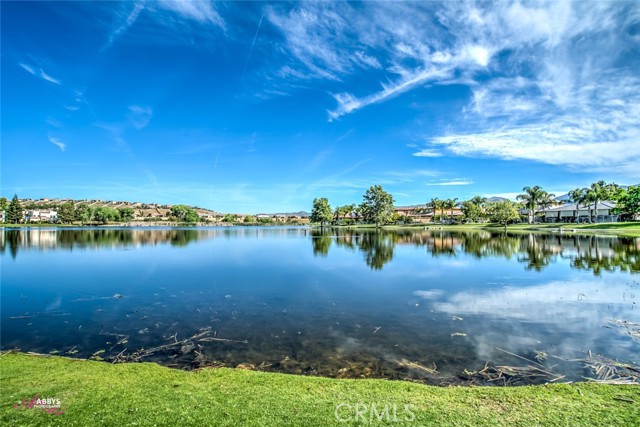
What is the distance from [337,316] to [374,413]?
307 inches

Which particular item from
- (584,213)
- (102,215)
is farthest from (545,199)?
(102,215)

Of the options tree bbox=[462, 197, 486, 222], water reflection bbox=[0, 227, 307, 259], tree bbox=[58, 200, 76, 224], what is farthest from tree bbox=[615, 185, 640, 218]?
tree bbox=[58, 200, 76, 224]

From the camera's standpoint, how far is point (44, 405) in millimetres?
6273

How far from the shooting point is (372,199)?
13638 cm

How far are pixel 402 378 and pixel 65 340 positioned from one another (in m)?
10.7

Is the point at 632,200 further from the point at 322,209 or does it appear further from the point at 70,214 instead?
the point at 70,214

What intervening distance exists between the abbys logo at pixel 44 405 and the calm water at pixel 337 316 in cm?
306

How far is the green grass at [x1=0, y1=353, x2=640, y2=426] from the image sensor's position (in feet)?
18.9

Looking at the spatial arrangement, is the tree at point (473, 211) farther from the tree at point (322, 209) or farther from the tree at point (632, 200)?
the tree at point (322, 209)

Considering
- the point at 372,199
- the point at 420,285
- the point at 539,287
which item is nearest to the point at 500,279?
the point at 539,287

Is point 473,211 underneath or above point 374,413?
above

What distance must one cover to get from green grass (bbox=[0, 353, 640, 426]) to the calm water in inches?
52.9

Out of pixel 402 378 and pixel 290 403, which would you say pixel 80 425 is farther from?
pixel 402 378

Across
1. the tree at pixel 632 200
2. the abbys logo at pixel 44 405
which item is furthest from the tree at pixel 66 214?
the tree at pixel 632 200
